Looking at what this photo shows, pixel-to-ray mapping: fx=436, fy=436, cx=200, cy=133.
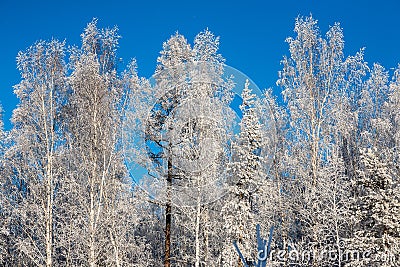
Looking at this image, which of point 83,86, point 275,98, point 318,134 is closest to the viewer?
point 83,86

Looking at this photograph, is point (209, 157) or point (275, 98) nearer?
point (209, 157)

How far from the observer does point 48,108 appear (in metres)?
15.1

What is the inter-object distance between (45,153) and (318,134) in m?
10.2

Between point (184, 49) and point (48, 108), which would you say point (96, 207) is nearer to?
point (48, 108)

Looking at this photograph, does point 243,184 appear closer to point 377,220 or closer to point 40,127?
point 377,220

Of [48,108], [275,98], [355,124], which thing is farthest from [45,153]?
[355,124]
